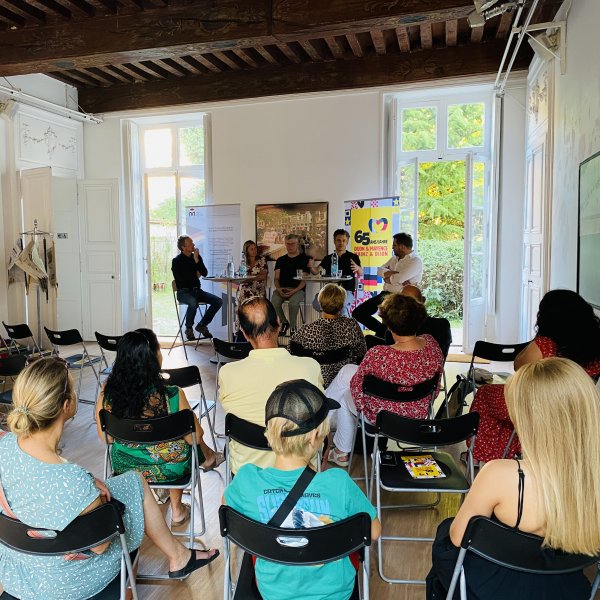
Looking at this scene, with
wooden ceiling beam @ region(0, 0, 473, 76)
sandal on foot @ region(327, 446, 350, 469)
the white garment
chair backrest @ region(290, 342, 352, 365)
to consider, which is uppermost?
wooden ceiling beam @ region(0, 0, 473, 76)

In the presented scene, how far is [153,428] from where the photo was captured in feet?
7.78

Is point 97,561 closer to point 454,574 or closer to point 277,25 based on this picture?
point 454,574

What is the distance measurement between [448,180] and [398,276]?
1.99 m

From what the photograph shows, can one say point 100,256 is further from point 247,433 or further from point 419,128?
point 247,433

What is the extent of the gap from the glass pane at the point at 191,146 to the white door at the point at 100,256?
3.79ft

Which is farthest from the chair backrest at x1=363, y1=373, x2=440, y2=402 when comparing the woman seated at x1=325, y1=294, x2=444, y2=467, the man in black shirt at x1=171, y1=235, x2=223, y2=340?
the man in black shirt at x1=171, y1=235, x2=223, y2=340

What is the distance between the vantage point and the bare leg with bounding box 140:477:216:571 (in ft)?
6.73

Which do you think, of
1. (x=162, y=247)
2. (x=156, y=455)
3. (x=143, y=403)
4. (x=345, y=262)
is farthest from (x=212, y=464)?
(x=162, y=247)

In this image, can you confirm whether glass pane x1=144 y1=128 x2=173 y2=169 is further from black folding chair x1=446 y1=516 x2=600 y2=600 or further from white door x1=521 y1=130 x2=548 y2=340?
black folding chair x1=446 y1=516 x2=600 y2=600

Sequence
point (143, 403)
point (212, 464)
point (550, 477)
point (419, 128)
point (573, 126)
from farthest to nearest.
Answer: point (419, 128), point (573, 126), point (212, 464), point (143, 403), point (550, 477)

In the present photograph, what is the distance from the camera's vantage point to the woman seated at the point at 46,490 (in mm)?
1639

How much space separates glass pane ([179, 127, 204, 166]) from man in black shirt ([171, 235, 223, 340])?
1.45 meters

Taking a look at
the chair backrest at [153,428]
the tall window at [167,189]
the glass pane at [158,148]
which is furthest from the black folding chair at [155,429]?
the glass pane at [158,148]

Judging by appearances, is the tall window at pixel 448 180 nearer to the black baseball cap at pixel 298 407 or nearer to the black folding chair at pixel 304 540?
the black baseball cap at pixel 298 407
